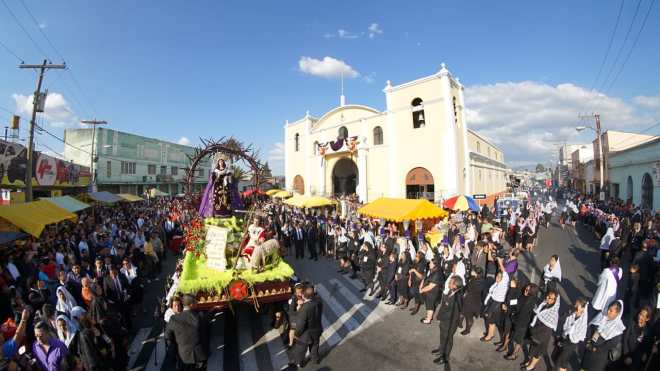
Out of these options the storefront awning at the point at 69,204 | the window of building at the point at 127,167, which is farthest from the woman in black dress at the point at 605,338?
the window of building at the point at 127,167

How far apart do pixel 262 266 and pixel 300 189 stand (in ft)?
93.6

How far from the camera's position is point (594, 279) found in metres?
9.86

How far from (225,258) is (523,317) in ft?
19.5

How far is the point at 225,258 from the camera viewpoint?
6.55 meters

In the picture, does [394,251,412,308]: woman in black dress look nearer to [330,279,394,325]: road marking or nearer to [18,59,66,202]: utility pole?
[330,279,394,325]: road marking

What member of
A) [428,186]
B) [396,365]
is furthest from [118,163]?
[396,365]

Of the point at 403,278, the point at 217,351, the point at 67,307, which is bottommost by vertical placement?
the point at 217,351

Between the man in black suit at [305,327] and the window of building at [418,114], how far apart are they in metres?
22.5

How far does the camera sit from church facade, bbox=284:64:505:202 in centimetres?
2394

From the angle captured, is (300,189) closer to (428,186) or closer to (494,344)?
(428,186)

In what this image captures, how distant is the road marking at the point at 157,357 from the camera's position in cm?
535

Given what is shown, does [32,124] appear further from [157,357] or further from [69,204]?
[157,357]

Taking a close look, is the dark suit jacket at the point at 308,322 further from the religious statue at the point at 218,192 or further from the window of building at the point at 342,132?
the window of building at the point at 342,132

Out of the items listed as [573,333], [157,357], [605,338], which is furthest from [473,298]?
[157,357]
